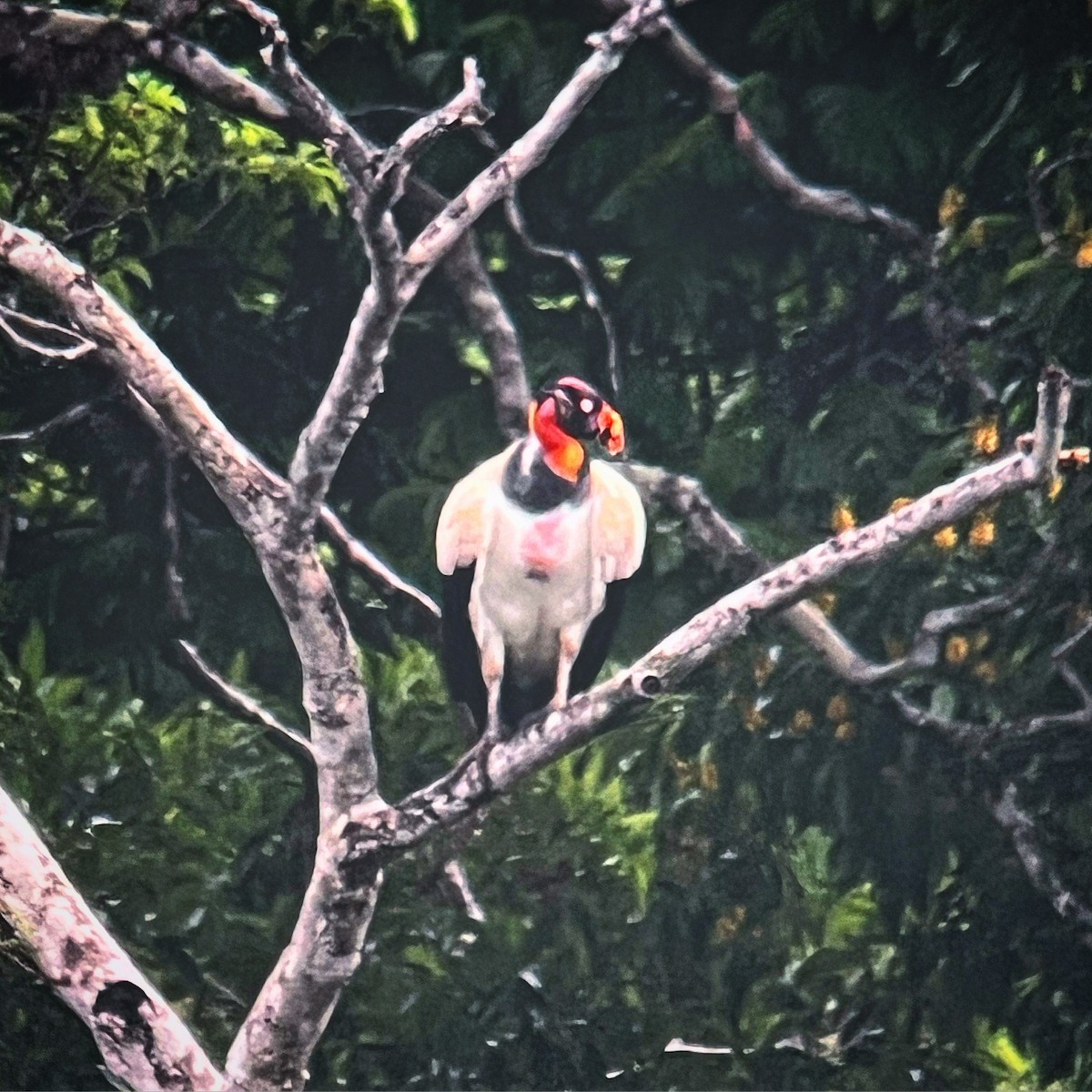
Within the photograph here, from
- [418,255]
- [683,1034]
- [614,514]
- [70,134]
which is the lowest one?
[683,1034]

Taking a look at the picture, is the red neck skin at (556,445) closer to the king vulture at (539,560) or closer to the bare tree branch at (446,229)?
the king vulture at (539,560)

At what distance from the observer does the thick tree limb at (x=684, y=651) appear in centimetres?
193

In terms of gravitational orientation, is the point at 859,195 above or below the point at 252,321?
below

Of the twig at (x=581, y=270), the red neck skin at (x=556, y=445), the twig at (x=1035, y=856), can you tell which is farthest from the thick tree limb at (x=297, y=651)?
the twig at (x=1035, y=856)

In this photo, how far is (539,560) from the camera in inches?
76.7

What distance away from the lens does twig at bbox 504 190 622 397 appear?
1.96m

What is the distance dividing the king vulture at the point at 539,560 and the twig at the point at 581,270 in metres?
0.07

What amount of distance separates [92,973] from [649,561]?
1.06 m

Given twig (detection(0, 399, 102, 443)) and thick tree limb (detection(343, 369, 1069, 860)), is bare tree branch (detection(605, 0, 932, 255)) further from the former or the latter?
twig (detection(0, 399, 102, 443))

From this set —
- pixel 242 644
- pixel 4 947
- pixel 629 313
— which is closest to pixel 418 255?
pixel 629 313

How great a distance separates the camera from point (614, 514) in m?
1.97

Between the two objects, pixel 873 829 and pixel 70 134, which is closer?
pixel 70 134

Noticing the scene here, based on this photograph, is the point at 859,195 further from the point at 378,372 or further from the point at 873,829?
the point at 873,829

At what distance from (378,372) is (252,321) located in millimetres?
213
